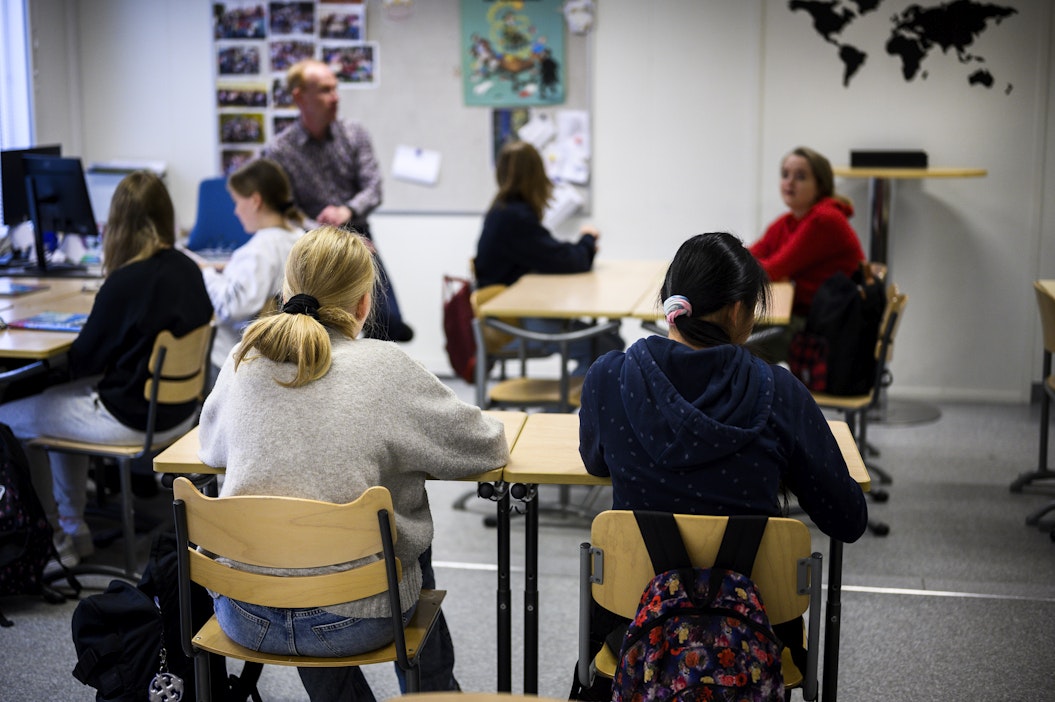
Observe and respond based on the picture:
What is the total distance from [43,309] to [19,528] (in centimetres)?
97

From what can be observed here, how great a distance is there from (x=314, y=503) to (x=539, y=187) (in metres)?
2.79

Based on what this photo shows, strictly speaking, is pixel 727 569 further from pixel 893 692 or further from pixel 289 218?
pixel 289 218

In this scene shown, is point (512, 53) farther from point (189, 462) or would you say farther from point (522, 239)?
point (189, 462)

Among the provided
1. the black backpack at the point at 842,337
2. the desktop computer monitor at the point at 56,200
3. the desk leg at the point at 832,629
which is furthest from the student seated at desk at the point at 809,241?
the desktop computer monitor at the point at 56,200

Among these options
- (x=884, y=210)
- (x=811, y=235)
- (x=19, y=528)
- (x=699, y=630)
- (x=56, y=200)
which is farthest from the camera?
(x=884, y=210)

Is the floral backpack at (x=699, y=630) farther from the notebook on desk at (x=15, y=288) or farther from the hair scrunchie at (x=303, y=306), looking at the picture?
the notebook on desk at (x=15, y=288)

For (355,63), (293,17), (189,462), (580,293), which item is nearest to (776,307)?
(580,293)

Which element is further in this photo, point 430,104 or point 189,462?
point 430,104

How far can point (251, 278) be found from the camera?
391 centimetres

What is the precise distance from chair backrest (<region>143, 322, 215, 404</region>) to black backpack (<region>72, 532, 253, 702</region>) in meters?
0.98

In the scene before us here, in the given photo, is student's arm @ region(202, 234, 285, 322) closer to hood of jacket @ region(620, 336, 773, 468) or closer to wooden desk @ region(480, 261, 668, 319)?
wooden desk @ region(480, 261, 668, 319)

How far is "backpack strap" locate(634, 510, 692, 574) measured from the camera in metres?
1.90

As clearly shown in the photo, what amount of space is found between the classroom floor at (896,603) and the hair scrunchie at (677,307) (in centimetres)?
120

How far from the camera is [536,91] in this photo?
577cm
